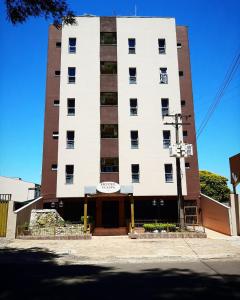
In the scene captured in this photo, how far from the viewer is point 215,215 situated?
82.3 ft

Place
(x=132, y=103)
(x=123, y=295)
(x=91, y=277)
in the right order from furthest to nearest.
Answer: (x=132, y=103) < (x=91, y=277) < (x=123, y=295)

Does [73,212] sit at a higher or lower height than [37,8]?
lower

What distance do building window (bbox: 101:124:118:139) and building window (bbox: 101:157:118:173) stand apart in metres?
2.46

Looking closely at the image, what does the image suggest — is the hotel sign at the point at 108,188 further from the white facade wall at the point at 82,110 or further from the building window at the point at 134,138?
the building window at the point at 134,138

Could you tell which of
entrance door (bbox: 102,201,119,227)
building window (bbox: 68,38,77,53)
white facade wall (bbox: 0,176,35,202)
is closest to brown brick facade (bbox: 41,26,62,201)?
building window (bbox: 68,38,77,53)

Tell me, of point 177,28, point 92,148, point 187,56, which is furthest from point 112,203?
point 177,28

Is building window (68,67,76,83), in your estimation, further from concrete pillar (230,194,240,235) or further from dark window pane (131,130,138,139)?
concrete pillar (230,194,240,235)

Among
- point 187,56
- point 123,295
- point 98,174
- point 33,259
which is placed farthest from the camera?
point 187,56

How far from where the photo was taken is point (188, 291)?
24.0ft

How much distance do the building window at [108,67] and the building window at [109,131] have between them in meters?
6.07

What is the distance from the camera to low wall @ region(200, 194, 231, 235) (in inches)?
903

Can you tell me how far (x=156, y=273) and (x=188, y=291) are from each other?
2.60 meters

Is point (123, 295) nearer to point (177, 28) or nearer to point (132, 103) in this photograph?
point (132, 103)

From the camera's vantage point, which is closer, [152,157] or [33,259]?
[33,259]
